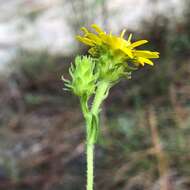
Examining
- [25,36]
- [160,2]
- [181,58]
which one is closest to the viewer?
[181,58]

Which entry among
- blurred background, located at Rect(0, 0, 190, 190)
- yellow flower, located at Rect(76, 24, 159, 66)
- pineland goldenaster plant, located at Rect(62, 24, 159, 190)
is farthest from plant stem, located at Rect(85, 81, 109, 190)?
blurred background, located at Rect(0, 0, 190, 190)

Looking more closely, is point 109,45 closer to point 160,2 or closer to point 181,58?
point 181,58

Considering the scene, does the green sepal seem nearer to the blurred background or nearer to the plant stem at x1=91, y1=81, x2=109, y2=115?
the plant stem at x1=91, y1=81, x2=109, y2=115

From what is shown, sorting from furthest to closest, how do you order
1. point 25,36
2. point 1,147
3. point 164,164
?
1. point 25,36
2. point 1,147
3. point 164,164

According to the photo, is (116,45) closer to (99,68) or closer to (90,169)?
(99,68)

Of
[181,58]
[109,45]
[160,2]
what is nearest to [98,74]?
[109,45]

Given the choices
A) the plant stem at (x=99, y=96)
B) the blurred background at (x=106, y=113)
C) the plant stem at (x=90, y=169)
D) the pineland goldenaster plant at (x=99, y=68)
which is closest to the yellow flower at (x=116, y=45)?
the pineland goldenaster plant at (x=99, y=68)

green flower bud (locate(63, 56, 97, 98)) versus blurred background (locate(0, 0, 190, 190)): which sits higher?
blurred background (locate(0, 0, 190, 190))

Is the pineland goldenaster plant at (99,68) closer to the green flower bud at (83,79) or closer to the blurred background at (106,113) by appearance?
the green flower bud at (83,79)

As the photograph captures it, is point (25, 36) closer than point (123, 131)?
No

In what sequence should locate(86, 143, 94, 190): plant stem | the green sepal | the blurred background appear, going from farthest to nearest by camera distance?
1. the blurred background
2. the green sepal
3. locate(86, 143, 94, 190): plant stem
